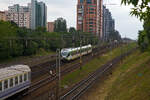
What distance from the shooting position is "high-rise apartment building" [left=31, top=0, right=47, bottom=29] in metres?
70.6

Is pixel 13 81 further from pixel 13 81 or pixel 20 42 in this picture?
pixel 20 42

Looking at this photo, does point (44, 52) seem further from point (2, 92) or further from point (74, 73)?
point (2, 92)

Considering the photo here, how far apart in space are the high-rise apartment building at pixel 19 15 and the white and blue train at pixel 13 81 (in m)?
41.6

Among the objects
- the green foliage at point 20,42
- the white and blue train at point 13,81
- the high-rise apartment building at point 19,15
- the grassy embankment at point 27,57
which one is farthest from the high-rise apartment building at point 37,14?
the white and blue train at point 13,81

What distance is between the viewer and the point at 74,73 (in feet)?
98.7

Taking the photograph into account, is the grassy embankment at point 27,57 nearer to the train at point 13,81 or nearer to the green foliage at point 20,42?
the green foliage at point 20,42

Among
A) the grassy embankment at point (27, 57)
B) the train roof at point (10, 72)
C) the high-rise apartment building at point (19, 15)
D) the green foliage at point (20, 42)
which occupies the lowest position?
the grassy embankment at point (27, 57)

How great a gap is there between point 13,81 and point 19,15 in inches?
1848

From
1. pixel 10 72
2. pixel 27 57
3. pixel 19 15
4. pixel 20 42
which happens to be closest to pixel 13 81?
pixel 10 72

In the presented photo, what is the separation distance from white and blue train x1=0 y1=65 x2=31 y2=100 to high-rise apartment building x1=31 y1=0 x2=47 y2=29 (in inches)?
2193

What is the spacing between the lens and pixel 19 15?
58.1 meters

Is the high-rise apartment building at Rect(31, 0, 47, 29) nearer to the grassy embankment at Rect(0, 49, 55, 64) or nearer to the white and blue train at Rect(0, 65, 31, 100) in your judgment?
the grassy embankment at Rect(0, 49, 55, 64)

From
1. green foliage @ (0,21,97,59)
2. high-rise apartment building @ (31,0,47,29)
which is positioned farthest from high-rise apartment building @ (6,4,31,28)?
green foliage @ (0,21,97,59)

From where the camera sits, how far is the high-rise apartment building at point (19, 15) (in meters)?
56.4
